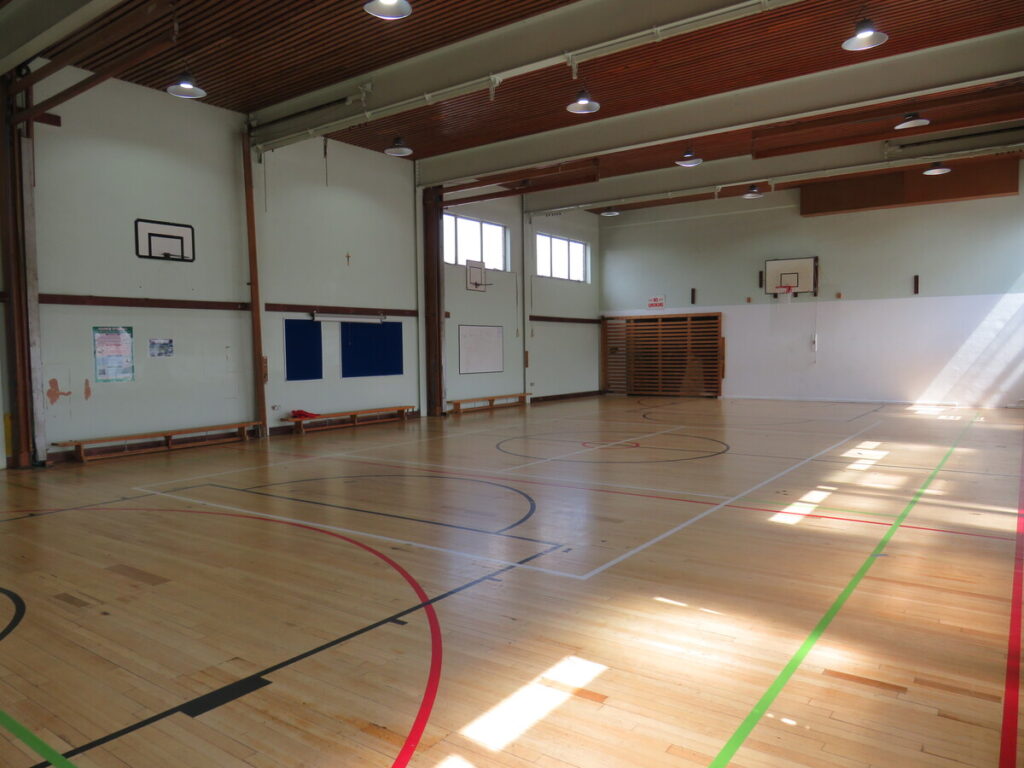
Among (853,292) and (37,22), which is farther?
(853,292)

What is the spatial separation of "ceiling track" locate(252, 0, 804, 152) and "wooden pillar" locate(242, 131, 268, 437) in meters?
0.40

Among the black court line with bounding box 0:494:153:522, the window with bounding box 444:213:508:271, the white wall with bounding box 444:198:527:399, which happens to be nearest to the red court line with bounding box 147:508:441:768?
the black court line with bounding box 0:494:153:522

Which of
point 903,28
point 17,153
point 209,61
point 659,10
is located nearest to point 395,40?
point 209,61

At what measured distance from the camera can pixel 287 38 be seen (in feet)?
30.7

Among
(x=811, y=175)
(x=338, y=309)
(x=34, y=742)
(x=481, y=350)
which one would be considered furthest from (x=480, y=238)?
(x=34, y=742)

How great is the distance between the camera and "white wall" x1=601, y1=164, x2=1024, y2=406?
655 inches

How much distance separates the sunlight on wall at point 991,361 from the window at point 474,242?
38.0ft

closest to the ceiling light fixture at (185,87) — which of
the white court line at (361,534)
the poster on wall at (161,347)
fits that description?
the poster on wall at (161,347)

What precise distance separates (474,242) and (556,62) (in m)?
8.54

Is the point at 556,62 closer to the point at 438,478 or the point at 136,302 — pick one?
the point at 438,478

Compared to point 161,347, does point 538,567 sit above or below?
below

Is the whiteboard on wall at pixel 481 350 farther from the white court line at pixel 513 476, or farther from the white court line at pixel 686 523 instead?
the white court line at pixel 686 523

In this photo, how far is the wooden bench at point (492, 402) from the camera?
16.5m

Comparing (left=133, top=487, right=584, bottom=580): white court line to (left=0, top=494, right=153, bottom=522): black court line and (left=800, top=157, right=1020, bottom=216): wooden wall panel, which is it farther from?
(left=800, top=157, right=1020, bottom=216): wooden wall panel
